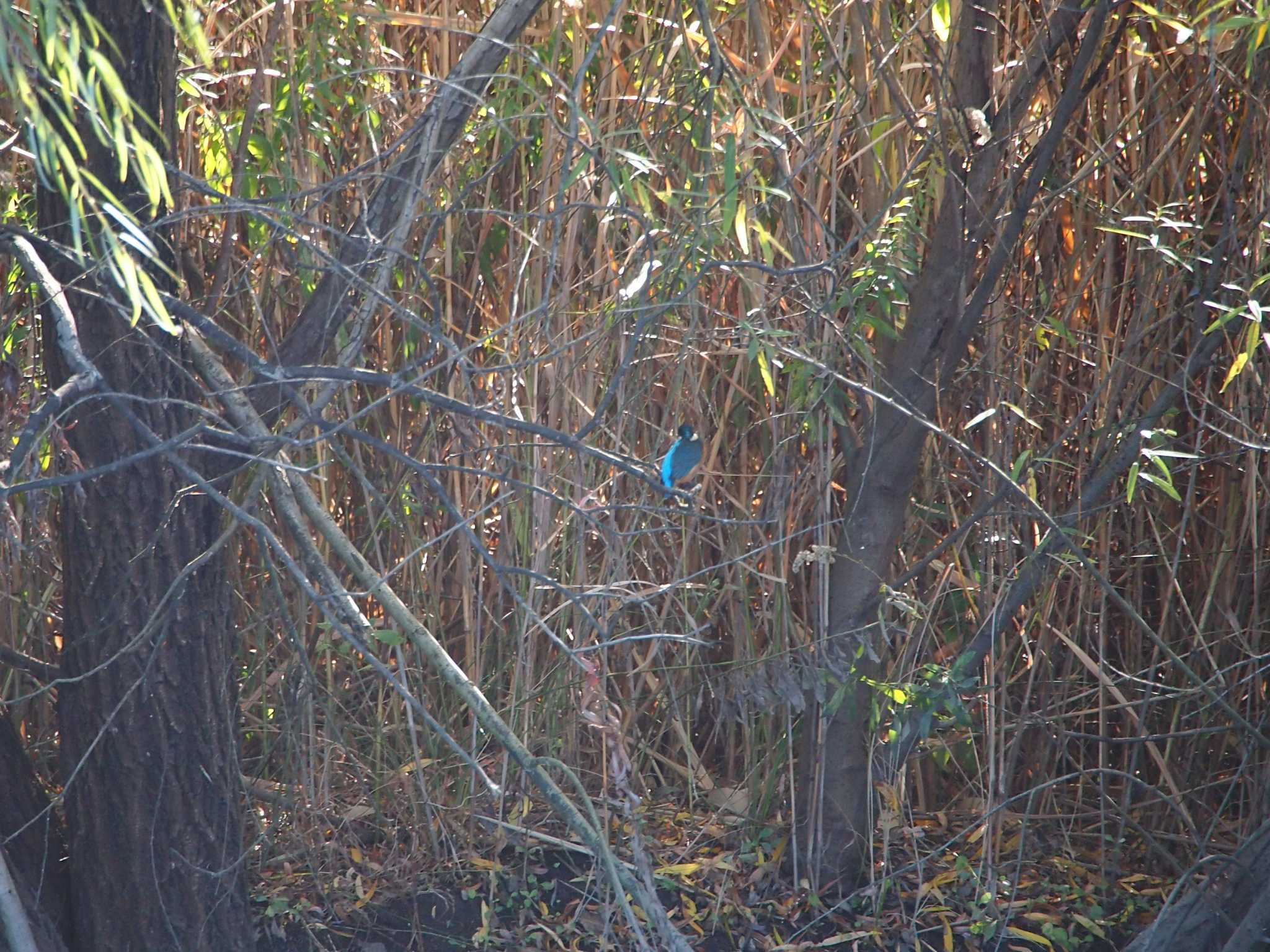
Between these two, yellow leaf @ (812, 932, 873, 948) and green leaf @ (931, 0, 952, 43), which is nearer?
green leaf @ (931, 0, 952, 43)

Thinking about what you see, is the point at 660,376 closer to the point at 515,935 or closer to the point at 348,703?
the point at 348,703

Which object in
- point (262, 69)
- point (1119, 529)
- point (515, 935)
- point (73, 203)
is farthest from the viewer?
point (1119, 529)

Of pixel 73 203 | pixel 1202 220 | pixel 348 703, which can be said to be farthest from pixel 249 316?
pixel 1202 220

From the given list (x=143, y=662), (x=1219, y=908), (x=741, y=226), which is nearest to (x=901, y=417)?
(x=741, y=226)

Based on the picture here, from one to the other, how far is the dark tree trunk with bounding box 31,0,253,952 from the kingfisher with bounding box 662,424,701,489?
845mm

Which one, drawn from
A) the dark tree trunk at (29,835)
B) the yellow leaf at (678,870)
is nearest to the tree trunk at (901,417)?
the yellow leaf at (678,870)

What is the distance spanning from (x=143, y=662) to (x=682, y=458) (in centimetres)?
106

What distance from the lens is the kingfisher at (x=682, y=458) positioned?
2439mm

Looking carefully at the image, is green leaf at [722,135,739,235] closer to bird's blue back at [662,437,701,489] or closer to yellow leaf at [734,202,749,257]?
yellow leaf at [734,202,749,257]

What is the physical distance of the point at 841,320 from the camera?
8.88 ft

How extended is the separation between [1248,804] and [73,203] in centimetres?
261

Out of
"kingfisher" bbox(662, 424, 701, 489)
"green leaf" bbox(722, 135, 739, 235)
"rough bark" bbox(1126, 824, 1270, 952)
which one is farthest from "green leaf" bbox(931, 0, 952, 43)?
"rough bark" bbox(1126, 824, 1270, 952)

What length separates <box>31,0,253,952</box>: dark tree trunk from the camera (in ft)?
6.68

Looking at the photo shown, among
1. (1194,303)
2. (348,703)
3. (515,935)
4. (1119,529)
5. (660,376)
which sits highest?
(1194,303)
